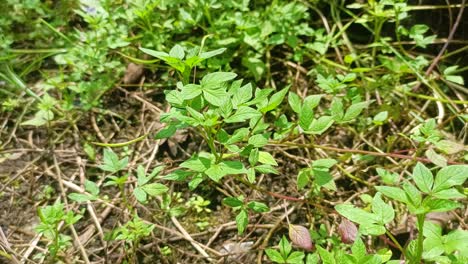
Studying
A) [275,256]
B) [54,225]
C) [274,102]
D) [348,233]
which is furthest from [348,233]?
[54,225]

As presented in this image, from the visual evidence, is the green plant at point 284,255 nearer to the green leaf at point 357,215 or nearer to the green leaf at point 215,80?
the green leaf at point 357,215

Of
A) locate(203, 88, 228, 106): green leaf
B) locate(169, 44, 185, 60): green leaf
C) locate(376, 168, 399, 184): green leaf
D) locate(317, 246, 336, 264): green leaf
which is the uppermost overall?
locate(169, 44, 185, 60): green leaf

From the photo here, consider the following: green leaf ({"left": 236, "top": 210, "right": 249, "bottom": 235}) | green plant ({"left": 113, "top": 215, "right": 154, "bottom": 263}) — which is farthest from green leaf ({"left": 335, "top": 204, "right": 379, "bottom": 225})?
green plant ({"left": 113, "top": 215, "right": 154, "bottom": 263})

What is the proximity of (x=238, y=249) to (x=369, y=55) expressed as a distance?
124cm

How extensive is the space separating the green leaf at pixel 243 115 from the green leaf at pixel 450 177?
55cm

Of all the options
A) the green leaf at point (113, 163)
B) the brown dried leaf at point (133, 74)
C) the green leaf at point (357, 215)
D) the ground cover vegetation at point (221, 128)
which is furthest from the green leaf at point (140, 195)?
the brown dried leaf at point (133, 74)

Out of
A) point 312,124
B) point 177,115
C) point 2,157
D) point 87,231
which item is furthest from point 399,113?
point 2,157

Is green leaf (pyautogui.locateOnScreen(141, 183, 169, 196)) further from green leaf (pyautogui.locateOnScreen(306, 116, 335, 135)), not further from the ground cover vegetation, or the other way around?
green leaf (pyautogui.locateOnScreen(306, 116, 335, 135))

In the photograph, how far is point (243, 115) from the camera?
1418 mm

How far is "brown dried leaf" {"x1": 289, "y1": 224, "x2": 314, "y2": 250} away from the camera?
1.61m

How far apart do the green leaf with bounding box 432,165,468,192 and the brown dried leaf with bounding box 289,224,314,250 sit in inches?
20.0

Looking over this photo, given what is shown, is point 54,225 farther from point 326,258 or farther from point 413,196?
point 413,196

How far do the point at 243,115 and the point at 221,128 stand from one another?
Result: 18 centimetres

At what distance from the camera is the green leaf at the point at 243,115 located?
1.41m
